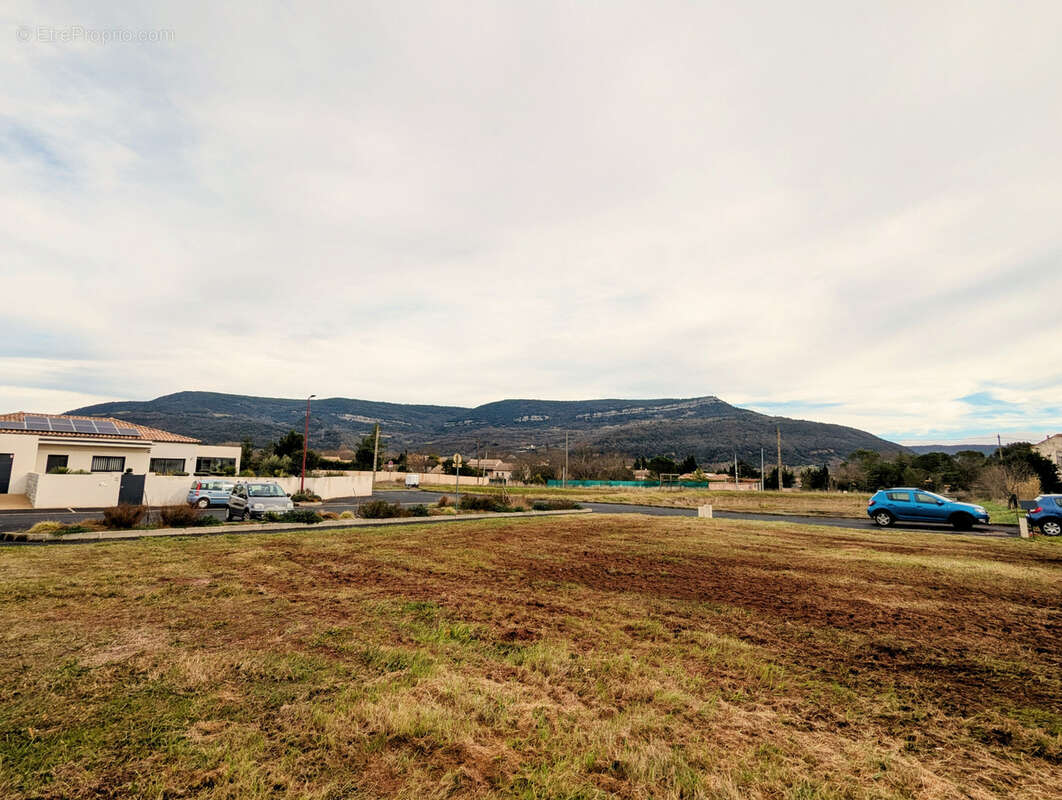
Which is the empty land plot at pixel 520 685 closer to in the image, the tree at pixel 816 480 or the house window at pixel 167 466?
the house window at pixel 167 466

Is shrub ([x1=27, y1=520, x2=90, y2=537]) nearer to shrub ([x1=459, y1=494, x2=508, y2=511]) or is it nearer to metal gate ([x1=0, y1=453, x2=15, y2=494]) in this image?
shrub ([x1=459, y1=494, x2=508, y2=511])

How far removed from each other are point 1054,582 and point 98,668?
15.3m

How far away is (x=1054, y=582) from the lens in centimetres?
945

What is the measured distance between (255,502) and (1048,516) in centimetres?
3132

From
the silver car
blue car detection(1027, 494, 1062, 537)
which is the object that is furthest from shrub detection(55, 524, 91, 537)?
blue car detection(1027, 494, 1062, 537)

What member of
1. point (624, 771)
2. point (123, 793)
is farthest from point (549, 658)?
point (123, 793)

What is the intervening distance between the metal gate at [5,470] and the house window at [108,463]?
3.81 m

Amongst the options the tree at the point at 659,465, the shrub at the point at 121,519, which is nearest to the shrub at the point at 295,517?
the shrub at the point at 121,519

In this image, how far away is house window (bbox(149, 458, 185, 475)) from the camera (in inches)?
1652

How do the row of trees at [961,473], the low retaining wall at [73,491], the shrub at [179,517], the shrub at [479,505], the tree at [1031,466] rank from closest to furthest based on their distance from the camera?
the shrub at [179,517], the low retaining wall at [73,491], the shrub at [479,505], the row of trees at [961,473], the tree at [1031,466]

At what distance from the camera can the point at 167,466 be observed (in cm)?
4275

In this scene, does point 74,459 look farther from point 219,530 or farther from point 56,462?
point 219,530

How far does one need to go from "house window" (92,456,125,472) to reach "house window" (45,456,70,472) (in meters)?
1.39

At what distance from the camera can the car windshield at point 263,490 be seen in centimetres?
1993
